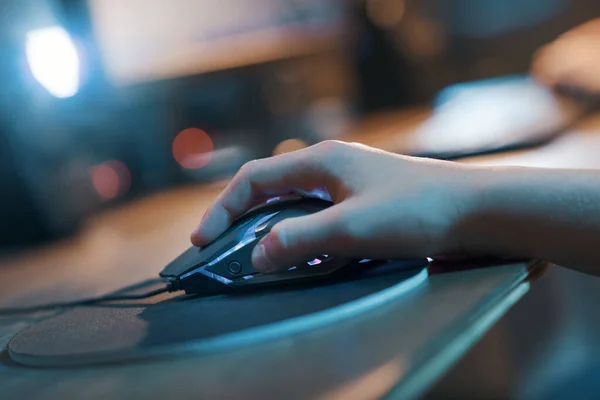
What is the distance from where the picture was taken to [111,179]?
5.06 ft

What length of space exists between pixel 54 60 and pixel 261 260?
0.99 m

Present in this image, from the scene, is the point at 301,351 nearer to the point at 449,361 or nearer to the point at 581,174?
the point at 449,361

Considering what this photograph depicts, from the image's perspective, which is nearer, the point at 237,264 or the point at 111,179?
the point at 237,264

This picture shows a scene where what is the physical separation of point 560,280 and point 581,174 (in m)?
0.26

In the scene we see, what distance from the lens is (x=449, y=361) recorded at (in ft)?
0.96

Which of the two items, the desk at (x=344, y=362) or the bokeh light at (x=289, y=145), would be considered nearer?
the desk at (x=344, y=362)

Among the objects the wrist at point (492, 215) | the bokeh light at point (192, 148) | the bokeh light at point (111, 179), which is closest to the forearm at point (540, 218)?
the wrist at point (492, 215)

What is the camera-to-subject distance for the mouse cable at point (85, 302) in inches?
21.2

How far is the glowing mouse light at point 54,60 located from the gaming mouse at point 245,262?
33.2 inches

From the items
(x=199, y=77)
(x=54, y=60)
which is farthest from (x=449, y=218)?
(x=199, y=77)

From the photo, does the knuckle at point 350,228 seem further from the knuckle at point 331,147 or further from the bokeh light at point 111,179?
the bokeh light at point 111,179

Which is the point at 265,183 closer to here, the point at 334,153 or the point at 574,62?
the point at 334,153

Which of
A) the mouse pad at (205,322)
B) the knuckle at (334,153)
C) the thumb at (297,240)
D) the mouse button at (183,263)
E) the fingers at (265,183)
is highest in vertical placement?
the knuckle at (334,153)

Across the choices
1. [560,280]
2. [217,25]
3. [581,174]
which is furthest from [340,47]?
[581,174]
